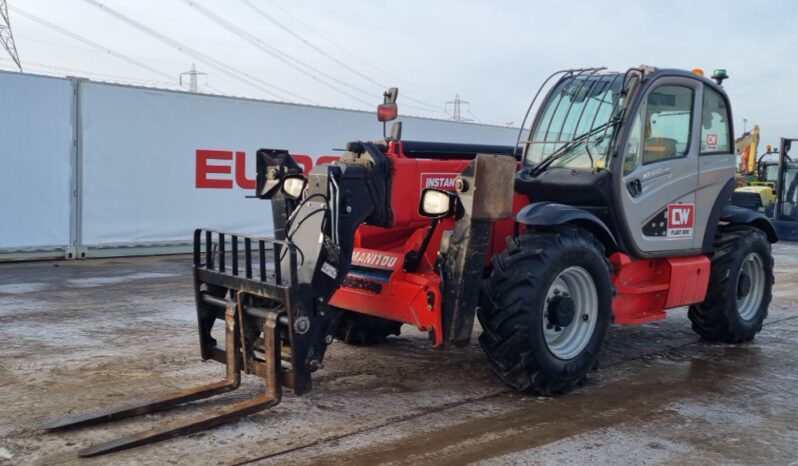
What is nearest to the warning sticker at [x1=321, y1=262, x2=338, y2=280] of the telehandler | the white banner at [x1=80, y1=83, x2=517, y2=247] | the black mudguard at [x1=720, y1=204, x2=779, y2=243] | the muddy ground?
the telehandler

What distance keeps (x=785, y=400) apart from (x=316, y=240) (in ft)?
11.4

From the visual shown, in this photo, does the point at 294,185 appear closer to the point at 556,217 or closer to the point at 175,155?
the point at 556,217

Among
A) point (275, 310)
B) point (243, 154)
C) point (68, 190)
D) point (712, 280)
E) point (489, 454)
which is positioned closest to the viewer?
point (489, 454)

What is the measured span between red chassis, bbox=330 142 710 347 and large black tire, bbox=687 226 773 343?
2.31 feet

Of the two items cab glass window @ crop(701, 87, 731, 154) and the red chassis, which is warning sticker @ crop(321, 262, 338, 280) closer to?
the red chassis

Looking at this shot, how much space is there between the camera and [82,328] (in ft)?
24.6

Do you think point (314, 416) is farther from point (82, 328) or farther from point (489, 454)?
point (82, 328)

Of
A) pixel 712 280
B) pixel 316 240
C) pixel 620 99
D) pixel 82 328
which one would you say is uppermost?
pixel 620 99

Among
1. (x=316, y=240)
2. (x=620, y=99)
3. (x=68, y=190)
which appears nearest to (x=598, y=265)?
(x=620, y=99)

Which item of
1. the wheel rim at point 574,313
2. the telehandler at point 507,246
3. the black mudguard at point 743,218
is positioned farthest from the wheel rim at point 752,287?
the wheel rim at point 574,313

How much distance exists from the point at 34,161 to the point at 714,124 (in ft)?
33.6

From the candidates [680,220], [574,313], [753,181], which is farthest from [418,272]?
[753,181]

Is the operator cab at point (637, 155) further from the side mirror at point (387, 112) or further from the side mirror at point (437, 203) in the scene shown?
the side mirror at point (437, 203)

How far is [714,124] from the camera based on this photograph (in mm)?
6957
